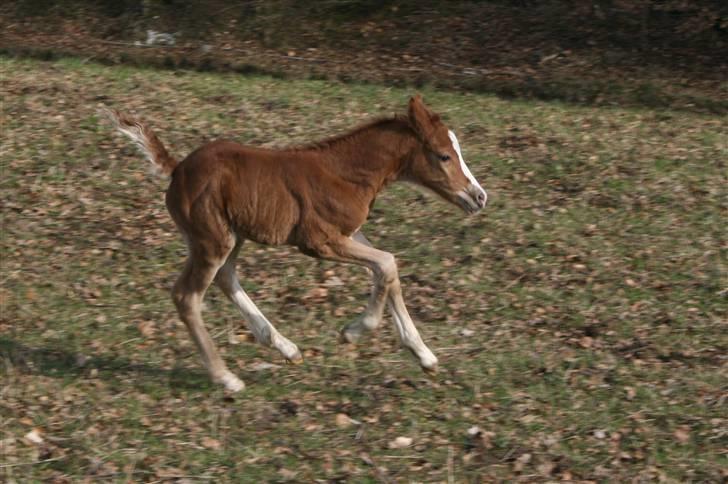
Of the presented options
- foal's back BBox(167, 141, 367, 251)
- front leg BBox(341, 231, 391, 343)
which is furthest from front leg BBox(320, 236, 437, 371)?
foal's back BBox(167, 141, 367, 251)

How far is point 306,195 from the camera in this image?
7.21 m

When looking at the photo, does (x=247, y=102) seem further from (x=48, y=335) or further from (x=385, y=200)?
(x=48, y=335)

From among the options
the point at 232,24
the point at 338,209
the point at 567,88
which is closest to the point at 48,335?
the point at 338,209

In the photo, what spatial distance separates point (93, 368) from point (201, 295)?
3.18ft

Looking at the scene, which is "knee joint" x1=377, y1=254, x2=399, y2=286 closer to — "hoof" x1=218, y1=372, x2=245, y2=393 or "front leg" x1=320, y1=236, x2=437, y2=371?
"front leg" x1=320, y1=236, x2=437, y2=371

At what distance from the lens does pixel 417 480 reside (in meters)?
6.62

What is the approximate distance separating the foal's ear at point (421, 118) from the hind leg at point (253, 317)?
129 cm

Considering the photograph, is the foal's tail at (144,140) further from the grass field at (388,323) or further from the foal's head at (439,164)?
the foal's head at (439,164)

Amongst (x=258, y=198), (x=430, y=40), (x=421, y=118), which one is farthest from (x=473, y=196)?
(x=430, y=40)

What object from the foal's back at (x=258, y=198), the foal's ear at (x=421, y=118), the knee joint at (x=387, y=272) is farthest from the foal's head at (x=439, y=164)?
the knee joint at (x=387, y=272)

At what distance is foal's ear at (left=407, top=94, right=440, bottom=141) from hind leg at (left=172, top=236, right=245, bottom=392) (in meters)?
1.29

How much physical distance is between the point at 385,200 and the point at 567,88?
15.2 ft

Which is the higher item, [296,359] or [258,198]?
[258,198]

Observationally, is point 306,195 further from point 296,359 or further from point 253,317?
point 296,359
